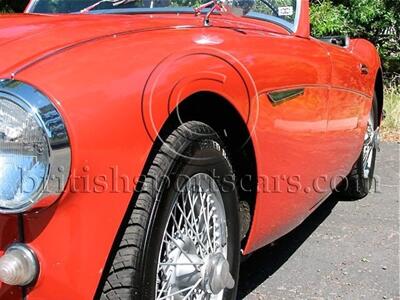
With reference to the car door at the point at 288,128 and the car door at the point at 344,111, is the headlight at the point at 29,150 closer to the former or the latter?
the car door at the point at 288,128

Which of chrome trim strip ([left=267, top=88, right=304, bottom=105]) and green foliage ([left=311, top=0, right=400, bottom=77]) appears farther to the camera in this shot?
green foliage ([left=311, top=0, right=400, bottom=77])

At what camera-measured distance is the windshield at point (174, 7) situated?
302 centimetres

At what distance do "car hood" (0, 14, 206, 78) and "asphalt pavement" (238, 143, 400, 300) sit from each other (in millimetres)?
1463

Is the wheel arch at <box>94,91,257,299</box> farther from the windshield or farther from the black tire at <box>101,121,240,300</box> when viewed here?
the windshield

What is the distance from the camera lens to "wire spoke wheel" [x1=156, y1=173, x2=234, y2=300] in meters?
2.06

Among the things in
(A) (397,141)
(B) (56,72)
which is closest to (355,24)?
(A) (397,141)

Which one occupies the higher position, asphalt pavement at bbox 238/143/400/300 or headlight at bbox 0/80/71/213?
headlight at bbox 0/80/71/213

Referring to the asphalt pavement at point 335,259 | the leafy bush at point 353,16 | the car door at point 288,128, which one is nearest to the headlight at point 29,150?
the car door at point 288,128

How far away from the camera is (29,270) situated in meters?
1.58

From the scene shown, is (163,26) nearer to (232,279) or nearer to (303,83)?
(303,83)

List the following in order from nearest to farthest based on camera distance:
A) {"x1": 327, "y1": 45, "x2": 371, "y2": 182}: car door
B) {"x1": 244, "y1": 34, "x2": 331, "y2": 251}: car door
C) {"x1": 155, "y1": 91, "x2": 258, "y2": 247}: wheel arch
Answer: {"x1": 155, "y1": 91, "x2": 258, "y2": 247}: wheel arch < {"x1": 244, "y1": 34, "x2": 331, "y2": 251}: car door < {"x1": 327, "y1": 45, "x2": 371, "y2": 182}: car door

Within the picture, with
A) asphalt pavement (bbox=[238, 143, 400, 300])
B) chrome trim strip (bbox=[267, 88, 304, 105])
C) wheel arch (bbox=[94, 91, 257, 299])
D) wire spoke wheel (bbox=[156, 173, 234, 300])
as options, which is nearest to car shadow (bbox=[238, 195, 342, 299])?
asphalt pavement (bbox=[238, 143, 400, 300])

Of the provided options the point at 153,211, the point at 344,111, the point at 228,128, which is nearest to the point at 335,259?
the point at 344,111

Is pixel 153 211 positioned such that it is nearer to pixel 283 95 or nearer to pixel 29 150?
pixel 29 150
